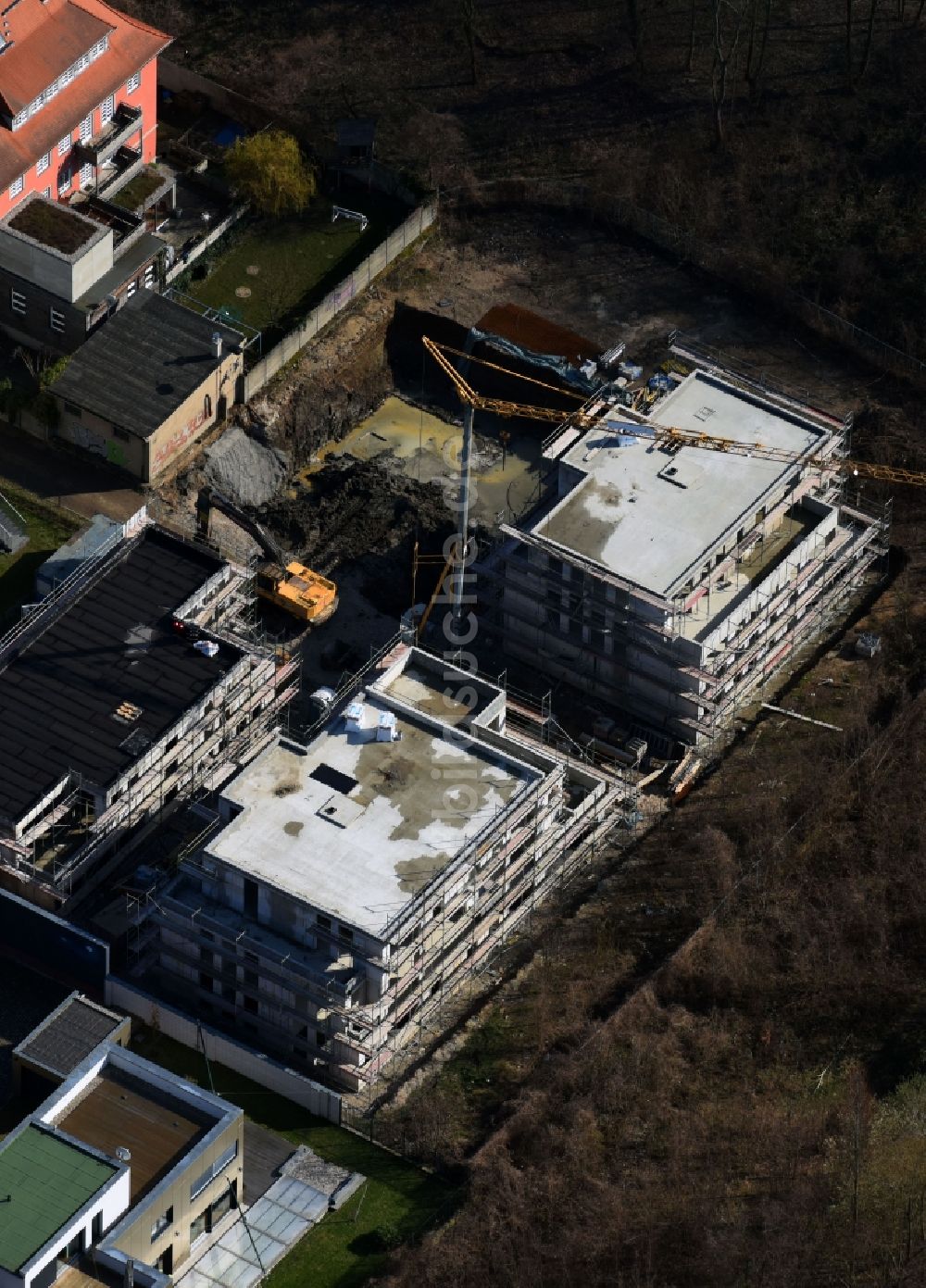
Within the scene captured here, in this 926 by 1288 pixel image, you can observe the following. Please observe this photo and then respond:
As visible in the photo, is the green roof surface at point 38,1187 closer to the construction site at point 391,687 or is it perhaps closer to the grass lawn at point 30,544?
the construction site at point 391,687

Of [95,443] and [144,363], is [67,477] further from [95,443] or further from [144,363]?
[144,363]

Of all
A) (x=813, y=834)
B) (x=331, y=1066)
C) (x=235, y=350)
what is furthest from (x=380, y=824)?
(x=235, y=350)

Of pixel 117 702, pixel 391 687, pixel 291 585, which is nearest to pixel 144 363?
pixel 291 585

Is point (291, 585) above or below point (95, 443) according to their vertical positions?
below

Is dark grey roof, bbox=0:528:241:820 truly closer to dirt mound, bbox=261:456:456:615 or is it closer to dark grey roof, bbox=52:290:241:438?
dark grey roof, bbox=52:290:241:438

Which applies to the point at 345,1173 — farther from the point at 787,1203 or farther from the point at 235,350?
the point at 235,350

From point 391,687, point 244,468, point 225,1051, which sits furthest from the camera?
point 244,468

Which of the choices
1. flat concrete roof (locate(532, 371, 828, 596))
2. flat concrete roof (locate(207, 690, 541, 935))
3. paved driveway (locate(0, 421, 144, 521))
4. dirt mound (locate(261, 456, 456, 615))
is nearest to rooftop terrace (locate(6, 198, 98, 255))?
A: paved driveway (locate(0, 421, 144, 521))

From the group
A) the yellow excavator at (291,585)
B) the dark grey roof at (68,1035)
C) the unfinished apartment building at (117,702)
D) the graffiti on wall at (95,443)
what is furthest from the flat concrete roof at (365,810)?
the graffiti on wall at (95,443)
